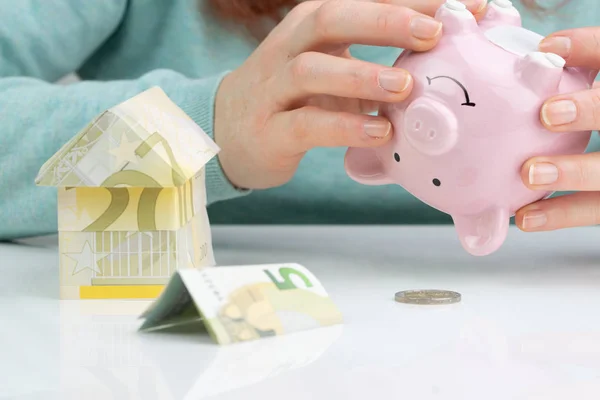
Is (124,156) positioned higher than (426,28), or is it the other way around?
(426,28)

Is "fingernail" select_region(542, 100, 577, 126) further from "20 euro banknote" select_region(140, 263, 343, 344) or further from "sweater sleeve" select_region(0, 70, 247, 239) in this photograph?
"sweater sleeve" select_region(0, 70, 247, 239)

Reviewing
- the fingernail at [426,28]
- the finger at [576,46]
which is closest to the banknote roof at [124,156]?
the fingernail at [426,28]

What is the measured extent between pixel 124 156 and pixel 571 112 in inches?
14.4

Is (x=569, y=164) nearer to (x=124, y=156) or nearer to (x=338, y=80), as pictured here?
(x=338, y=80)

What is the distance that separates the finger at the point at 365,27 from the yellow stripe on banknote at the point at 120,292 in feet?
0.94

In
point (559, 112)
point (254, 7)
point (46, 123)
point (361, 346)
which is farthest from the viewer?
point (254, 7)

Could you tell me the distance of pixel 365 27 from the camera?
710 millimetres

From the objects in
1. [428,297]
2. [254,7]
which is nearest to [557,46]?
[428,297]

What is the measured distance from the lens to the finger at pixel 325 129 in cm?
68

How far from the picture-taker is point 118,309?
0.62 meters

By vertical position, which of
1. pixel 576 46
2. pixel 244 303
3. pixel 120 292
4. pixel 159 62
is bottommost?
pixel 159 62

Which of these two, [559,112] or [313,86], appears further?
[313,86]

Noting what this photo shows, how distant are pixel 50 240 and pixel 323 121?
491mm

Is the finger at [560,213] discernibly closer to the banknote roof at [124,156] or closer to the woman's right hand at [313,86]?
the woman's right hand at [313,86]
